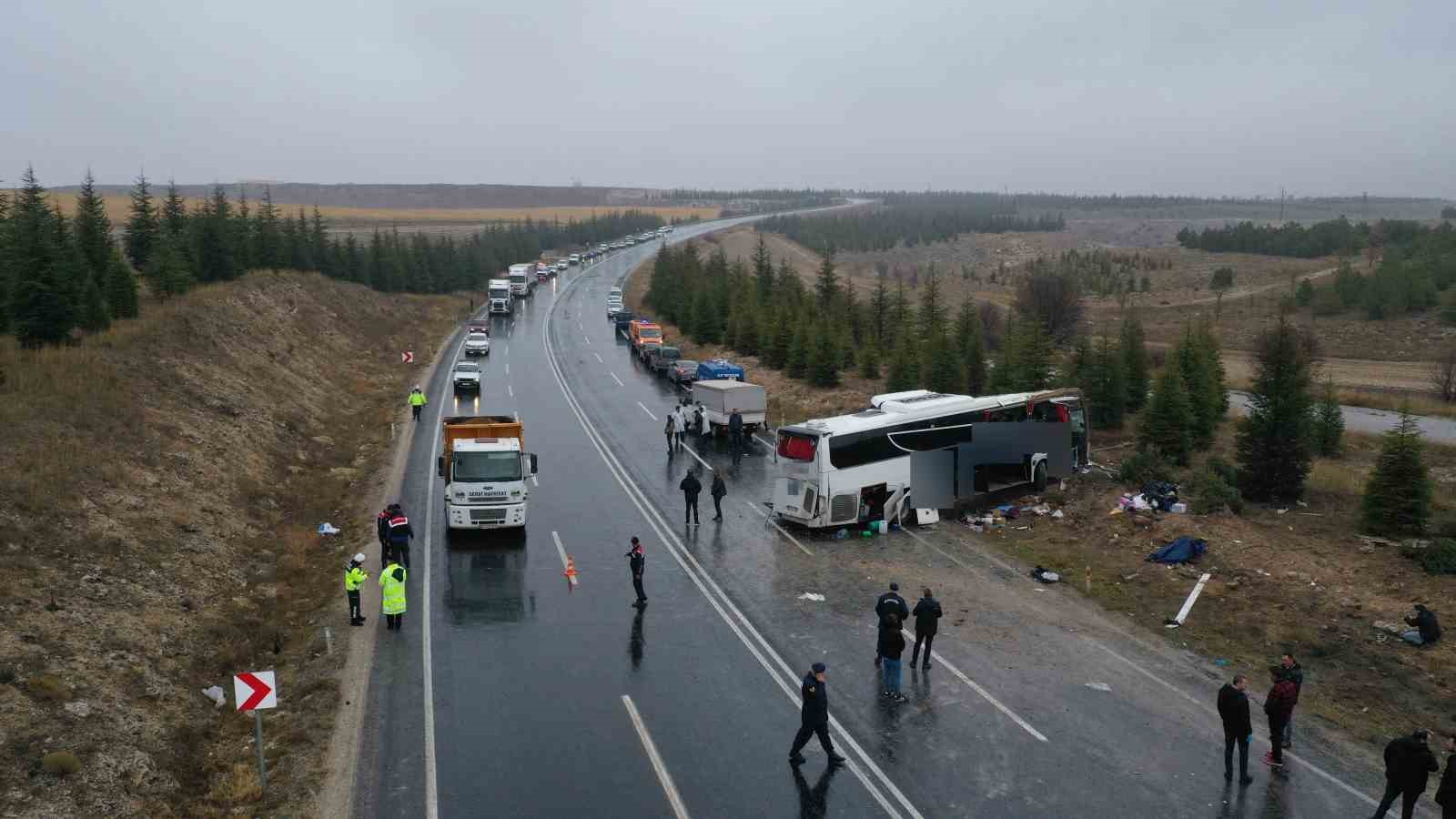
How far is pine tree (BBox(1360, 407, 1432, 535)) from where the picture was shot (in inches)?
872

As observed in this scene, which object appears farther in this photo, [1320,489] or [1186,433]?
[1186,433]

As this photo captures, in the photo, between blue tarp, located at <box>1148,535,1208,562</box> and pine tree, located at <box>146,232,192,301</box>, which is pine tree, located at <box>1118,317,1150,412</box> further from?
pine tree, located at <box>146,232,192,301</box>

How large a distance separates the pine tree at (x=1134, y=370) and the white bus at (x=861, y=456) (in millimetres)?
13593

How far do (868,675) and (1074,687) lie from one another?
11.3 ft

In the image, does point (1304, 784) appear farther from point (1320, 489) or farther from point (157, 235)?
point (157, 235)

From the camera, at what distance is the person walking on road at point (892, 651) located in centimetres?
1495

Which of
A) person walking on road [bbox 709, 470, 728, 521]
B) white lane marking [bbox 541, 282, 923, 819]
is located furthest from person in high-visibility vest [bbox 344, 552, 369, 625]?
person walking on road [bbox 709, 470, 728, 521]

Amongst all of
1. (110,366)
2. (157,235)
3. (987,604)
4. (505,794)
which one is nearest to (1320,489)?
(987,604)

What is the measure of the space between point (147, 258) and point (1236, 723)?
188ft

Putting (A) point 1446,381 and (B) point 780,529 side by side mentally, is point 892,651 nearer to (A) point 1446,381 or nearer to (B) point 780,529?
(B) point 780,529

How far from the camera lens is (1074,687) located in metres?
15.8

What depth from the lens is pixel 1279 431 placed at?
25734 millimetres

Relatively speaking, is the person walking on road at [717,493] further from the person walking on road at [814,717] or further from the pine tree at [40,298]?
the pine tree at [40,298]

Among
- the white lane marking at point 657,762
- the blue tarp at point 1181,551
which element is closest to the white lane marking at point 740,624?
the white lane marking at point 657,762
